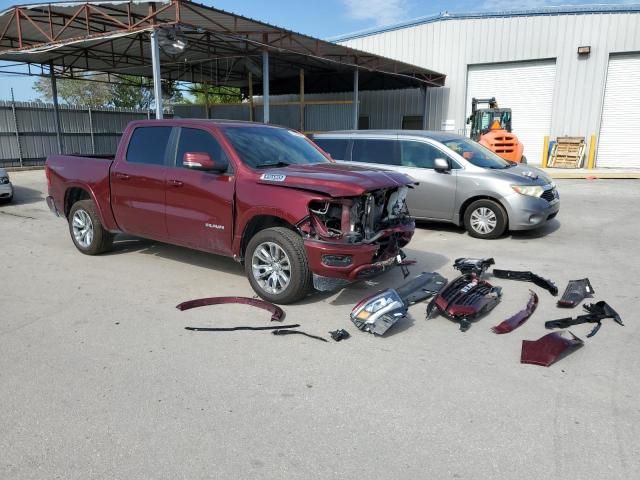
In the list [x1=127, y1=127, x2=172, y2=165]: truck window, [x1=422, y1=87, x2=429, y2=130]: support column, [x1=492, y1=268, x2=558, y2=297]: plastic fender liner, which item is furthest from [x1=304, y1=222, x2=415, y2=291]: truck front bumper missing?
[x1=422, y1=87, x2=429, y2=130]: support column

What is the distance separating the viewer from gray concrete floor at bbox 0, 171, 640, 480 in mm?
2695

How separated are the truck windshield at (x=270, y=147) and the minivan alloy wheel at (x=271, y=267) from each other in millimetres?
974

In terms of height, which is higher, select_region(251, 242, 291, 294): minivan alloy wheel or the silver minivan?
the silver minivan

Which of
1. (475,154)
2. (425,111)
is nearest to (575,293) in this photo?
(475,154)

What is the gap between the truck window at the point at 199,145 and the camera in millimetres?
5555

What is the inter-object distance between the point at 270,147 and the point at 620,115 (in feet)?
72.6

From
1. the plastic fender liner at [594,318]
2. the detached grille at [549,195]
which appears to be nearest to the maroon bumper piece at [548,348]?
the plastic fender liner at [594,318]

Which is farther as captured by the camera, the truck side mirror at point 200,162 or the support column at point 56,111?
the support column at point 56,111

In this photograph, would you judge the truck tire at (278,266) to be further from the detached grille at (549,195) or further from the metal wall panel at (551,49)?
the metal wall panel at (551,49)

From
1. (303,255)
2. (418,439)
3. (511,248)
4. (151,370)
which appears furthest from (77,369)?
(511,248)

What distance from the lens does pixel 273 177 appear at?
5.07 meters

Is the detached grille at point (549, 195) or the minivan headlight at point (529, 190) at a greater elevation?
the minivan headlight at point (529, 190)

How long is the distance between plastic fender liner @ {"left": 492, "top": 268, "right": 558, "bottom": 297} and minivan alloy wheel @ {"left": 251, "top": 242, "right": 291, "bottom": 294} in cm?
271

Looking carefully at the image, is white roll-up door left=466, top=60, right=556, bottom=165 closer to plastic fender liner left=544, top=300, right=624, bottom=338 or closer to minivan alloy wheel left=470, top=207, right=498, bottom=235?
minivan alloy wheel left=470, top=207, right=498, bottom=235
